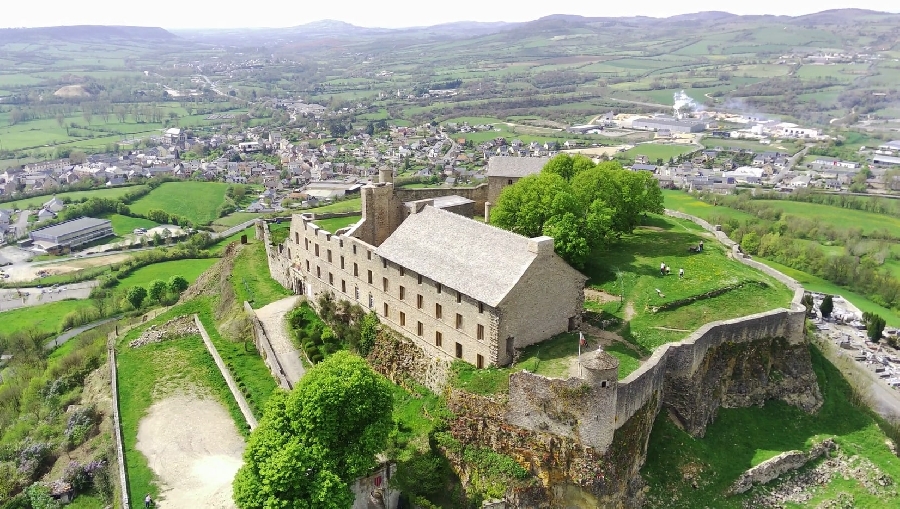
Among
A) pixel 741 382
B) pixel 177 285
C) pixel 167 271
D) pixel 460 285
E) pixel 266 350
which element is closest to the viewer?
pixel 460 285

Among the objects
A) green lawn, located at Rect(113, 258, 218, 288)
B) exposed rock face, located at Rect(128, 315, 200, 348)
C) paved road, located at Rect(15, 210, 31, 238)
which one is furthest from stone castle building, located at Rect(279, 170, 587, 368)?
paved road, located at Rect(15, 210, 31, 238)

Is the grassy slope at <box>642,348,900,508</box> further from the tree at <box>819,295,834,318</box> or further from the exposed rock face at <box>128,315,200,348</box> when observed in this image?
the exposed rock face at <box>128,315,200,348</box>

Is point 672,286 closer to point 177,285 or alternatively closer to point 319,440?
point 319,440

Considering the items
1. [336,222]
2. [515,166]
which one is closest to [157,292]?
[336,222]

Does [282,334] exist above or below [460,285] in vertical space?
below

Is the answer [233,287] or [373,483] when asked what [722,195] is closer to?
[233,287]

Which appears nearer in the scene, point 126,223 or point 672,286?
point 672,286

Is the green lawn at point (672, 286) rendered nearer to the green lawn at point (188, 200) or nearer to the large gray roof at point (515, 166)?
the large gray roof at point (515, 166)
